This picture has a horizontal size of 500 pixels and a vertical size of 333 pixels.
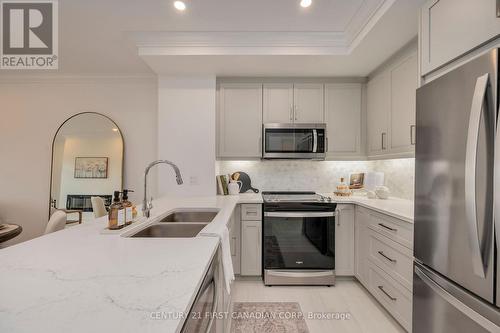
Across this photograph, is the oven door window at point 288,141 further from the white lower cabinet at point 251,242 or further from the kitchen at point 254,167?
the white lower cabinet at point 251,242

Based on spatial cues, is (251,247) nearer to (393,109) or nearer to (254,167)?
(254,167)

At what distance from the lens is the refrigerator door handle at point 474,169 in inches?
37.3

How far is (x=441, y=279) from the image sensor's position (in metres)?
1.21

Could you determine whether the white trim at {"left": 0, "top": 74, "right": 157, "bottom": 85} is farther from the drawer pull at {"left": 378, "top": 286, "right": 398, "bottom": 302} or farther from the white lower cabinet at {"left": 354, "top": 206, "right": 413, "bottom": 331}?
the drawer pull at {"left": 378, "top": 286, "right": 398, "bottom": 302}

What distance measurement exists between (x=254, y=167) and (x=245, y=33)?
5.18 ft

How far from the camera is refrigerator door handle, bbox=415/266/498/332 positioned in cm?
96

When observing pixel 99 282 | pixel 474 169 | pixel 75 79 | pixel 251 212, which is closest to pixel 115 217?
pixel 99 282

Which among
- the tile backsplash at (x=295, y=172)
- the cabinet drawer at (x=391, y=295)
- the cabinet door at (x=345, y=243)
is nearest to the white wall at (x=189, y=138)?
the tile backsplash at (x=295, y=172)

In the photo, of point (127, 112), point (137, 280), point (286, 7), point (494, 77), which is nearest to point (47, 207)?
point (127, 112)

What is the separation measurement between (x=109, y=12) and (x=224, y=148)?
5.35 feet

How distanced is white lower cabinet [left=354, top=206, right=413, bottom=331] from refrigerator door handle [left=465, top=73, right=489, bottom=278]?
0.71m

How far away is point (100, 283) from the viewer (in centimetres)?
70

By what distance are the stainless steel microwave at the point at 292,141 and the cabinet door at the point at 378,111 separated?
54 cm

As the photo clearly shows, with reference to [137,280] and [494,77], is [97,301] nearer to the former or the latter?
[137,280]
